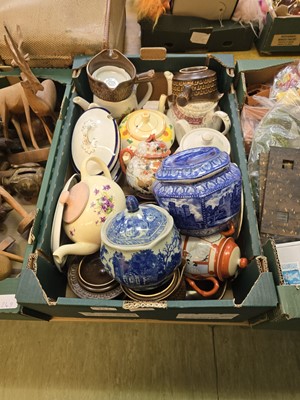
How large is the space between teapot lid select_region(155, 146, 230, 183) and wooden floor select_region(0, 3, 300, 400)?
58 cm

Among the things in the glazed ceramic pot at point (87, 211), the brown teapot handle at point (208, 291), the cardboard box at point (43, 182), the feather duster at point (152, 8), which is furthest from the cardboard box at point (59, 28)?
the brown teapot handle at point (208, 291)

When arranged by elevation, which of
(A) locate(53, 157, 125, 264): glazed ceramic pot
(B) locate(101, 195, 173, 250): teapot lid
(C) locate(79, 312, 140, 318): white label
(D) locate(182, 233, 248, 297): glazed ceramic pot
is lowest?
(C) locate(79, 312, 140, 318): white label

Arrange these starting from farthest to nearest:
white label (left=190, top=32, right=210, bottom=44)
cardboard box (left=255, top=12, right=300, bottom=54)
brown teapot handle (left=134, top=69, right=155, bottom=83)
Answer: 1. white label (left=190, top=32, right=210, bottom=44)
2. cardboard box (left=255, top=12, right=300, bottom=54)
3. brown teapot handle (left=134, top=69, right=155, bottom=83)

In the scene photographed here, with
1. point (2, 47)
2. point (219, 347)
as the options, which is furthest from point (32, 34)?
point (219, 347)

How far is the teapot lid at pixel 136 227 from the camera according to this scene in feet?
2.05

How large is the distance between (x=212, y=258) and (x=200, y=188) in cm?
17

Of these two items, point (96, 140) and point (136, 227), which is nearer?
point (136, 227)

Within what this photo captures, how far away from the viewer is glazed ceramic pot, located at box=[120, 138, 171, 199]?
0.83 meters

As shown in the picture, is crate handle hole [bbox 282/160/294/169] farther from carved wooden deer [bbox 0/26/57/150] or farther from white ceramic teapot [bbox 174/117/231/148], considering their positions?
carved wooden deer [bbox 0/26/57/150]

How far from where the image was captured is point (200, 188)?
2.21 feet

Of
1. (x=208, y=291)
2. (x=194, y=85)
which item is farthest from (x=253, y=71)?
(x=208, y=291)

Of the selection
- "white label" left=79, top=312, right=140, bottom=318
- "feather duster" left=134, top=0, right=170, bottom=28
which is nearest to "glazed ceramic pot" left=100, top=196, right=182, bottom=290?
"white label" left=79, top=312, right=140, bottom=318

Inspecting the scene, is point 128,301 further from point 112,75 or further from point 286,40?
point 286,40

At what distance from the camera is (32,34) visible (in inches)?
42.0
